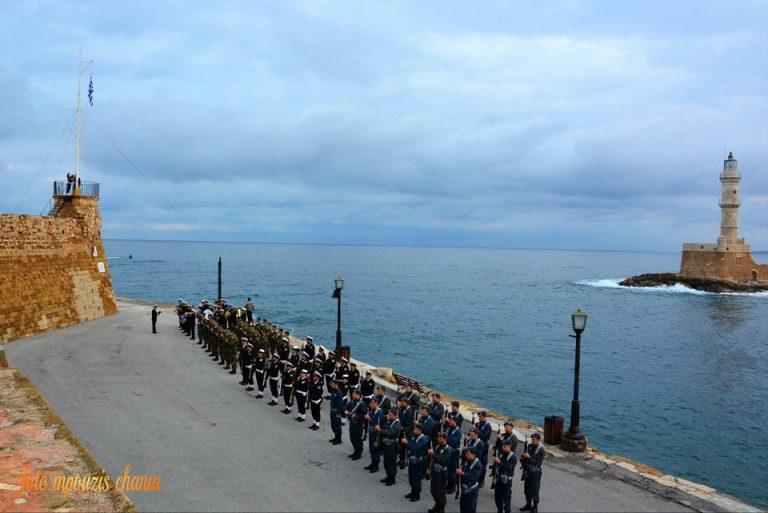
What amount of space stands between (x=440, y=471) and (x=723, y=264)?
327ft

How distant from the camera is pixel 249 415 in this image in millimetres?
14883

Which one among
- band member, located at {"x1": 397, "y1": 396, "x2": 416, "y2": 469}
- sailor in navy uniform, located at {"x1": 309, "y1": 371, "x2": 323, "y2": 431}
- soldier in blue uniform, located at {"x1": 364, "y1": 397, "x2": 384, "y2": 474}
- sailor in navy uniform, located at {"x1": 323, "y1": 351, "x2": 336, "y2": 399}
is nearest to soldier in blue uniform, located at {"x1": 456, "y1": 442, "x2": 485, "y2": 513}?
soldier in blue uniform, located at {"x1": 364, "y1": 397, "x2": 384, "y2": 474}

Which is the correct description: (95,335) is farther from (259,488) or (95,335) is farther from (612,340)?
(612,340)

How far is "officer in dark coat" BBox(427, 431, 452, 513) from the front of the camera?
9.49 m

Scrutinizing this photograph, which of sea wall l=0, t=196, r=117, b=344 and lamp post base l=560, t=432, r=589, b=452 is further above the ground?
sea wall l=0, t=196, r=117, b=344

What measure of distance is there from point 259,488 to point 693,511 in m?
8.00

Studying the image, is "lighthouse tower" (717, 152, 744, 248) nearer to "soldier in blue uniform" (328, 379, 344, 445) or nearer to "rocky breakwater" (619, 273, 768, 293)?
"rocky breakwater" (619, 273, 768, 293)

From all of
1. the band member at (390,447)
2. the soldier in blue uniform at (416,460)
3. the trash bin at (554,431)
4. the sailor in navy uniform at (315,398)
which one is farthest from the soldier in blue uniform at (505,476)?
the sailor in navy uniform at (315,398)

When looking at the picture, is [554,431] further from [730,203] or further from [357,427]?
[730,203]

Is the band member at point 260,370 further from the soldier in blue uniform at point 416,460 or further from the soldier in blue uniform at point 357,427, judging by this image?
the soldier in blue uniform at point 416,460

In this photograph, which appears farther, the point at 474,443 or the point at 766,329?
the point at 766,329

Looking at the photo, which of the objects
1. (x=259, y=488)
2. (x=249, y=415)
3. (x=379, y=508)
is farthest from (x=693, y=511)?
(x=249, y=415)

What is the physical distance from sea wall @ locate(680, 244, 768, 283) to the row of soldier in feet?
307

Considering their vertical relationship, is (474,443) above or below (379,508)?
above
